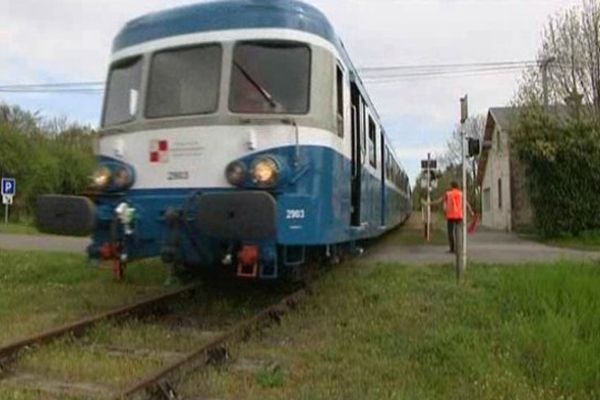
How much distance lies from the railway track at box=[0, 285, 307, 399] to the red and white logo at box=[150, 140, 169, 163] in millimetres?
1643

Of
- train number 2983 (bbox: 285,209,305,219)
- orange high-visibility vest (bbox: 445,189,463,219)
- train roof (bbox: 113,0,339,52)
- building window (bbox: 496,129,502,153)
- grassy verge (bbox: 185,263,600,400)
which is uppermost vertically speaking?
building window (bbox: 496,129,502,153)

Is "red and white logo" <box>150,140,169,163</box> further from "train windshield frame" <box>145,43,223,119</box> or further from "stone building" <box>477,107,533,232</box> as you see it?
"stone building" <box>477,107,533,232</box>

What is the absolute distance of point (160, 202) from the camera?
770 cm

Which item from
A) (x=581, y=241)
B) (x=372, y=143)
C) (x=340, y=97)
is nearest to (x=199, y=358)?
(x=340, y=97)

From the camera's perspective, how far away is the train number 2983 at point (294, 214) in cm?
724

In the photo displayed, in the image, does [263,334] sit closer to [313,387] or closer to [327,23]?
[313,387]

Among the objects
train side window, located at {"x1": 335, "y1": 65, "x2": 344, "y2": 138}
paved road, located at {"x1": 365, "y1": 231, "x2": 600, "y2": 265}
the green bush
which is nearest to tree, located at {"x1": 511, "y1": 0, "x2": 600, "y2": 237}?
the green bush

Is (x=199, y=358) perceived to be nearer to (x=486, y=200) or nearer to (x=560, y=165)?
(x=560, y=165)

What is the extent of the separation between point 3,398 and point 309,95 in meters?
Answer: 4.28

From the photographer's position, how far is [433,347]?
21.3 feet

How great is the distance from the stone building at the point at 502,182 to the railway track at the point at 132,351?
21.6 meters

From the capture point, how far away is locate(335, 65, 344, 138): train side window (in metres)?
8.52

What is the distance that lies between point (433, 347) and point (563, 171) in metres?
21.1

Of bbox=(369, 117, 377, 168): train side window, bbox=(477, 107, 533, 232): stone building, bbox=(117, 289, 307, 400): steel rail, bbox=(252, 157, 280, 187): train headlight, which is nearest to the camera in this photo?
bbox=(117, 289, 307, 400): steel rail
